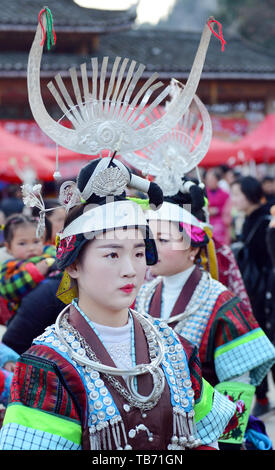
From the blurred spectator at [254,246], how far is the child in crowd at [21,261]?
2.22 m

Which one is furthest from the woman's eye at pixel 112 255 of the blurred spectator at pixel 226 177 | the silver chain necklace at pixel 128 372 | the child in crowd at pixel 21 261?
the blurred spectator at pixel 226 177

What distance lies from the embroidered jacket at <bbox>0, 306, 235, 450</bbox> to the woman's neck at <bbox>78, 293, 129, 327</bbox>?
34 millimetres

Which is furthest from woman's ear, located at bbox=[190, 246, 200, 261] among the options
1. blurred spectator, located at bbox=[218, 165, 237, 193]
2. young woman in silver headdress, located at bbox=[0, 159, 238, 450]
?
blurred spectator, located at bbox=[218, 165, 237, 193]

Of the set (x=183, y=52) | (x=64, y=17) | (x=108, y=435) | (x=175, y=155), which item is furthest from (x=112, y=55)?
(x=108, y=435)

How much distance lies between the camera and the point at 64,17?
17250 mm

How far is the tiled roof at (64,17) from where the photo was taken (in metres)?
15.5

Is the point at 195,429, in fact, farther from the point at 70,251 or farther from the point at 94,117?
the point at 94,117

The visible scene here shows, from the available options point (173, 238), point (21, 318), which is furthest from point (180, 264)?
point (21, 318)

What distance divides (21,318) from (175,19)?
6231 cm

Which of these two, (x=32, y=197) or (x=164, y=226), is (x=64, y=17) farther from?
(x=32, y=197)

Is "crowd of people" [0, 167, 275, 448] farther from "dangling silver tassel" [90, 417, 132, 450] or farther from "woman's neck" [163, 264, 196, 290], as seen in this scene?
"dangling silver tassel" [90, 417, 132, 450]

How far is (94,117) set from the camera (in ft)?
7.05

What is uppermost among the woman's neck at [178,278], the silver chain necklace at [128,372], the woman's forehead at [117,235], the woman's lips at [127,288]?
the woman's neck at [178,278]

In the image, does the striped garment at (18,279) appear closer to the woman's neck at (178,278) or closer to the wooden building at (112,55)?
the woman's neck at (178,278)
